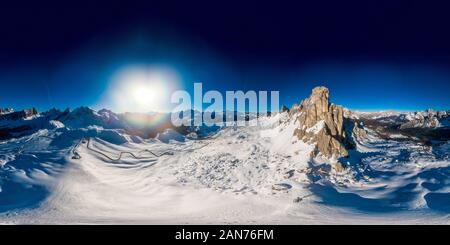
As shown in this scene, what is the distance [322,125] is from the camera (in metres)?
66.4

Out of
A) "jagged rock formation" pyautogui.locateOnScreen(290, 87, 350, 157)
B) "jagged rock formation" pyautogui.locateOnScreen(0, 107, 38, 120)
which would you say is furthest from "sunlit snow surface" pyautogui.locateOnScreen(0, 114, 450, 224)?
"jagged rock formation" pyautogui.locateOnScreen(0, 107, 38, 120)

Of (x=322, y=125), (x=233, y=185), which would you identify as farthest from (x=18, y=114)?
(x=322, y=125)

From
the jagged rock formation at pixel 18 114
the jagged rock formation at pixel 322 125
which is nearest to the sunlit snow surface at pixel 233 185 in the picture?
the jagged rock formation at pixel 322 125

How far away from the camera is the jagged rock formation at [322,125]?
61625 millimetres

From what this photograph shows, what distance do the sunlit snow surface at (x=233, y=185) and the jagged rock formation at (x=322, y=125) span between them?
219 centimetres

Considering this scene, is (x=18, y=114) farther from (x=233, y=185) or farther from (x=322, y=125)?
(x=322, y=125)

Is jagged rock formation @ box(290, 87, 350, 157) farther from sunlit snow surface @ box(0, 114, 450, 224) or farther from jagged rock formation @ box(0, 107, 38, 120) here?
jagged rock formation @ box(0, 107, 38, 120)

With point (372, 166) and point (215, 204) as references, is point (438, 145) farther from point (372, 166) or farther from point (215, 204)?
point (215, 204)

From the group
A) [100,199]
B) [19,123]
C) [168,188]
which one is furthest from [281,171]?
[19,123]

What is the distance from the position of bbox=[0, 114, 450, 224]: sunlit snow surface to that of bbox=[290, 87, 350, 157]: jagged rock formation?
7.18ft

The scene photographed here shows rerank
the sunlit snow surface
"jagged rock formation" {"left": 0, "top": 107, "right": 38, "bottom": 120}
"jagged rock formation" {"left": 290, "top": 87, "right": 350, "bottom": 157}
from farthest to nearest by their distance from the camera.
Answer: "jagged rock formation" {"left": 0, "top": 107, "right": 38, "bottom": 120}, "jagged rock formation" {"left": 290, "top": 87, "right": 350, "bottom": 157}, the sunlit snow surface

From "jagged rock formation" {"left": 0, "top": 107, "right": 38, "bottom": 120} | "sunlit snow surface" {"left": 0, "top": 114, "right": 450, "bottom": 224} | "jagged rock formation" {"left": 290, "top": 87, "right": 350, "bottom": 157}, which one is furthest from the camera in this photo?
"jagged rock formation" {"left": 0, "top": 107, "right": 38, "bottom": 120}

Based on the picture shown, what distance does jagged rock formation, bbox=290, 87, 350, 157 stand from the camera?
202 ft

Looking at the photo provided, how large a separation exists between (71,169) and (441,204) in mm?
54058
